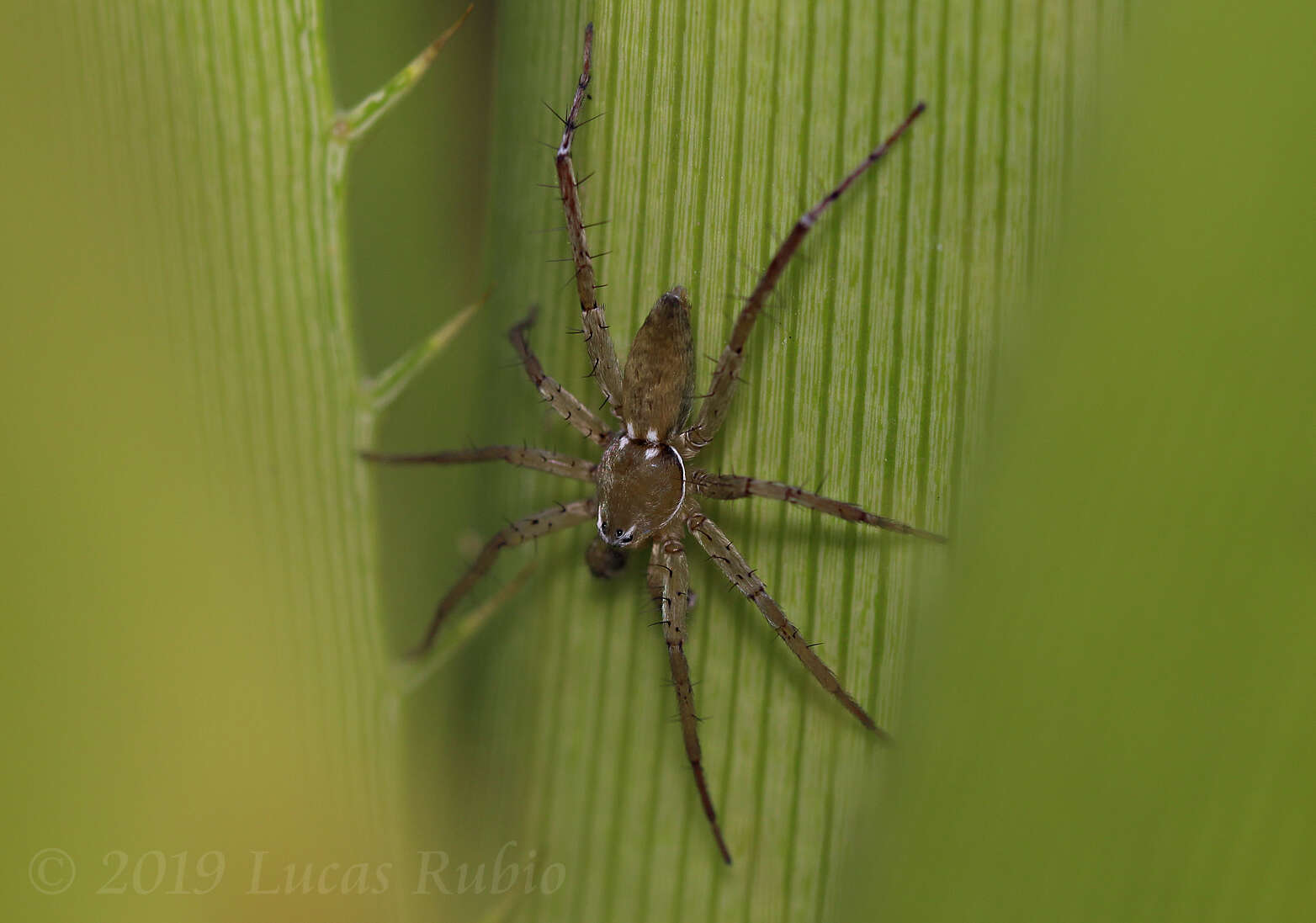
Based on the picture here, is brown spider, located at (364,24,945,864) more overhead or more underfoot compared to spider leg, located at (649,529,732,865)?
more overhead

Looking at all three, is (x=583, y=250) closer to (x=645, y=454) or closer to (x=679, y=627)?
(x=645, y=454)

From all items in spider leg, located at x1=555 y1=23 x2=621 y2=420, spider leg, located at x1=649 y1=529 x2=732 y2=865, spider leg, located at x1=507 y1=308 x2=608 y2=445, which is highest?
spider leg, located at x1=555 y1=23 x2=621 y2=420

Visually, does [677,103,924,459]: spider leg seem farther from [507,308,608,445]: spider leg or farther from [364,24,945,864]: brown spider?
[507,308,608,445]: spider leg

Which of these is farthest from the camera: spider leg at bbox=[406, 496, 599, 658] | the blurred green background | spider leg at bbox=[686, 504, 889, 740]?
spider leg at bbox=[406, 496, 599, 658]

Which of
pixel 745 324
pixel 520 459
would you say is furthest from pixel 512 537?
pixel 745 324

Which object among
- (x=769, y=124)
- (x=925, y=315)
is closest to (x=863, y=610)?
(x=925, y=315)

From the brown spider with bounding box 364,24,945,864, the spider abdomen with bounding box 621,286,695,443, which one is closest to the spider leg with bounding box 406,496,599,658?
the brown spider with bounding box 364,24,945,864

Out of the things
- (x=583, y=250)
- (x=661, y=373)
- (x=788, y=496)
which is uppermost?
(x=583, y=250)

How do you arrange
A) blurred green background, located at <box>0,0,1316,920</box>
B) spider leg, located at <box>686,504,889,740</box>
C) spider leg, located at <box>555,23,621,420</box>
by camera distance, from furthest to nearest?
spider leg, located at <box>555,23,621,420</box> < spider leg, located at <box>686,504,889,740</box> < blurred green background, located at <box>0,0,1316,920</box>
